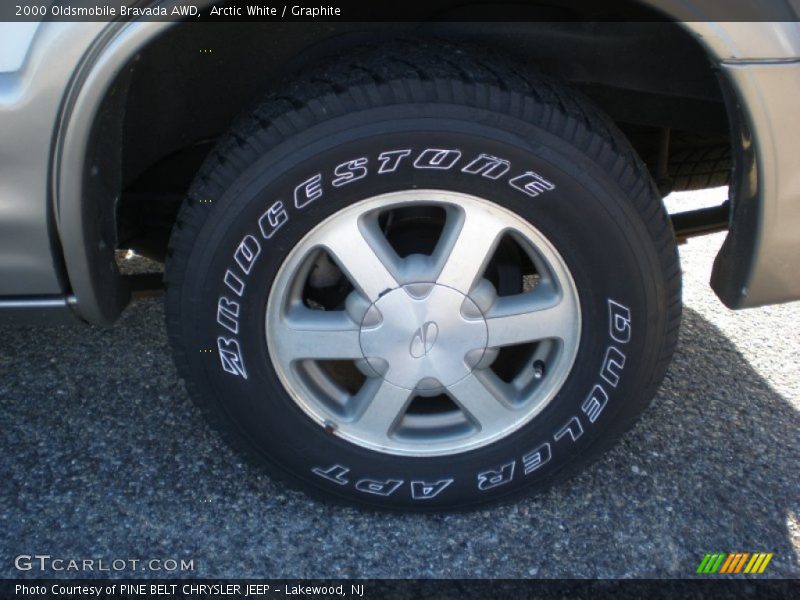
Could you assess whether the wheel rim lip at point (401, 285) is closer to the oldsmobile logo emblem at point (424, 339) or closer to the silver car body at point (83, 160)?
the oldsmobile logo emblem at point (424, 339)

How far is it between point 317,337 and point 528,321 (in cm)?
49

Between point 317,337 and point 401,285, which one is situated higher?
point 401,285

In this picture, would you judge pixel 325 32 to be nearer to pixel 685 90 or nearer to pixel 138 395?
pixel 685 90

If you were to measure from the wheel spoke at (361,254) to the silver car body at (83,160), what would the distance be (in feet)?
1.73

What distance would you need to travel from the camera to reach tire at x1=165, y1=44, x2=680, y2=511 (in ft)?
5.43

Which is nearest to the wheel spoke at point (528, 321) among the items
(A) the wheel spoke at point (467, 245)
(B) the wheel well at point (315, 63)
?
(A) the wheel spoke at point (467, 245)

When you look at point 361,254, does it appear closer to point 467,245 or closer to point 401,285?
point 401,285

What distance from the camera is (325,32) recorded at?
1.88 meters

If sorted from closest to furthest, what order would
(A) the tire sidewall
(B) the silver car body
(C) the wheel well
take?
1. (B) the silver car body
2. (A) the tire sidewall
3. (C) the wheel well

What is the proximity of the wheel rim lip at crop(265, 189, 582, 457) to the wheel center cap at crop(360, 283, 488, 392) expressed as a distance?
2.7 inches

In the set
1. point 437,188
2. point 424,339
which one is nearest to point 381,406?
point 424,339

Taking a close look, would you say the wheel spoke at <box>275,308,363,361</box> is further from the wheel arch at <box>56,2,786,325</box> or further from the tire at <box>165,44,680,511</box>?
the wheel arch at <box>56,2,786,325</box>

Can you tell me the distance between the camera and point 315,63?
186 cm

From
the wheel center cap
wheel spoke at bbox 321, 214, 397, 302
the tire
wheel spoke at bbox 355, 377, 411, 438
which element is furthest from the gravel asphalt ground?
wheel spoke at bbox 321, 214, 397, 302
